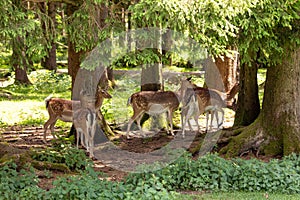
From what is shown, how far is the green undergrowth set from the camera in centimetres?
772

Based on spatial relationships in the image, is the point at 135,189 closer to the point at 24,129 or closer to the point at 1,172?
the point at 1,172

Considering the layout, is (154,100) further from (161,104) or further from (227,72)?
(227,72)

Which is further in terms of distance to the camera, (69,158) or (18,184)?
(69,158)

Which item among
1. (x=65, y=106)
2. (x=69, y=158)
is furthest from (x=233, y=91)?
(x=69, y=158)

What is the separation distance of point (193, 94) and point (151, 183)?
19.1 ft

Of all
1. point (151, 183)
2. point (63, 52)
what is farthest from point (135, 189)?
point (63, 52)

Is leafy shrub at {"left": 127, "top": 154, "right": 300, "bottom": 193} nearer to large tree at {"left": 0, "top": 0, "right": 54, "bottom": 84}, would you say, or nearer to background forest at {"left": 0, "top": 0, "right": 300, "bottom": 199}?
background forest at {"left": 0, "top": 0, "right": 300, "bottom": 199}

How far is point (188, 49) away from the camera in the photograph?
8.10 meters

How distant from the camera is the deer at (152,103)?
13461 millimetres

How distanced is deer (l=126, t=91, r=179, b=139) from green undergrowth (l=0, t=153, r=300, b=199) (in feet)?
14.1

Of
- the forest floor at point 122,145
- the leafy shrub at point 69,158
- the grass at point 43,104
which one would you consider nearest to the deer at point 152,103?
the forest floor at point 122,145

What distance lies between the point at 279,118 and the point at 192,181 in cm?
277

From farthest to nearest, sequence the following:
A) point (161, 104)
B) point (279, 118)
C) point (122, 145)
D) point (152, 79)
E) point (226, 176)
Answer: point (152, 79), point (161, 104), point (122, 145), point (279, 118), point (226, 176)

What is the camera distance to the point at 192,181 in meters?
8.64
